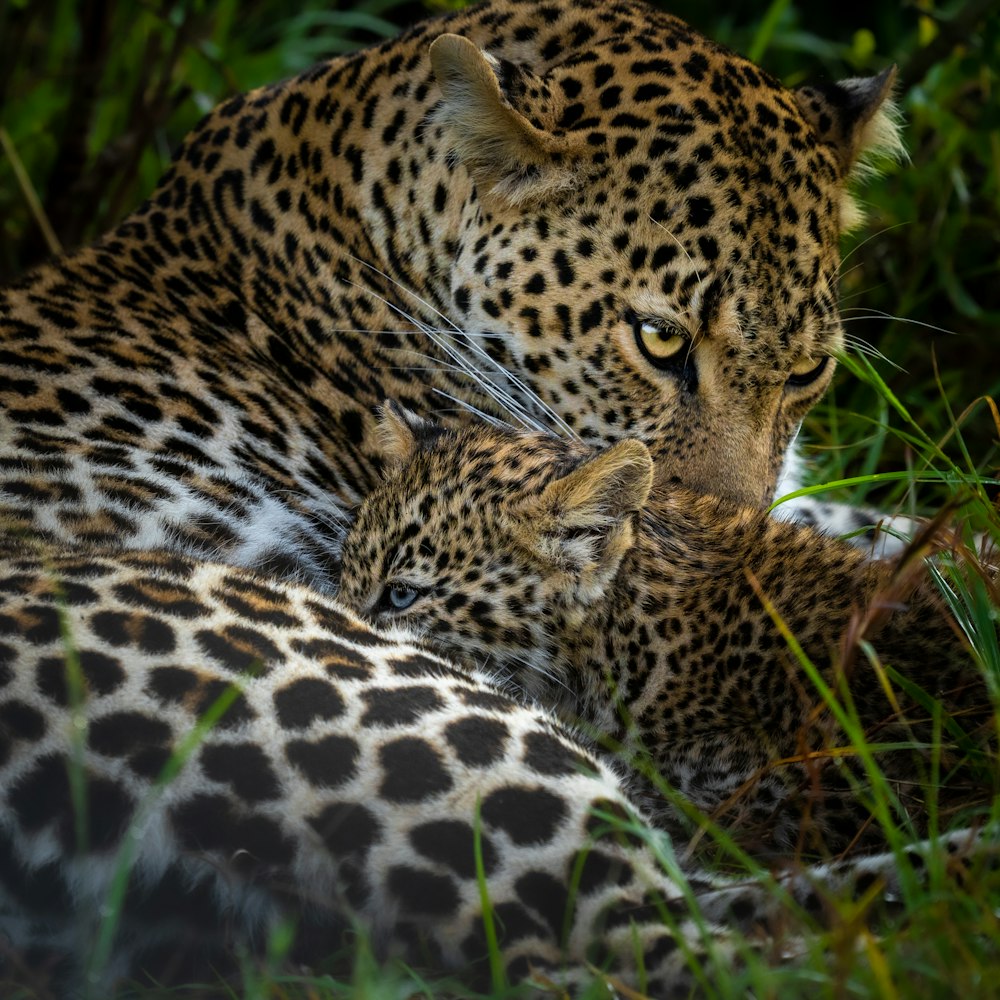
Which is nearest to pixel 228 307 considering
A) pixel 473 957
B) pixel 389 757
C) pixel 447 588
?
pixel 447 588

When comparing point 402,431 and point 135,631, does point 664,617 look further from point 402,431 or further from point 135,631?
point 135,631

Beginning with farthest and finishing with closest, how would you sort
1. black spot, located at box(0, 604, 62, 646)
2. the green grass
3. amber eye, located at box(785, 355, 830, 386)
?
1. the green grass
2. amber eye, located at box(785, 355, 830, 386)
3. black spot, located at box(0, 604, 62, 646)

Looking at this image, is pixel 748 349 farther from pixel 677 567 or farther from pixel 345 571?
pixel 345 571

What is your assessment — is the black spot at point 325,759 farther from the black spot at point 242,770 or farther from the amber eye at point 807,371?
the amber eye at point 807,371

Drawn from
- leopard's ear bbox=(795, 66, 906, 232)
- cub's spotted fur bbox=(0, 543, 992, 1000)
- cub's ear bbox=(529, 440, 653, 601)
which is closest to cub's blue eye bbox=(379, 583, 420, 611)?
cub's ear bbox=(529, 440, 653, 601)

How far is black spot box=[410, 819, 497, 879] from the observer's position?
2.71 meters

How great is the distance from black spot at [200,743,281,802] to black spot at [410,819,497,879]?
30 cm

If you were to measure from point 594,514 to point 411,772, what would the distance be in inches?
48.2

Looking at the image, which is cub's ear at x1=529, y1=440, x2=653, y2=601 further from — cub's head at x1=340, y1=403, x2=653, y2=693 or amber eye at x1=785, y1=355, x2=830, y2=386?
amber eye at x1=785, y1=355, x2=830, y2=386

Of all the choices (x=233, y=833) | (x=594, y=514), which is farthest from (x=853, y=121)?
(x=233, y=833)

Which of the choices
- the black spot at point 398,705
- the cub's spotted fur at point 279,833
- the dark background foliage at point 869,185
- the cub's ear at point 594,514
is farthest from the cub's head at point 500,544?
the dark background foliage at point 869,185

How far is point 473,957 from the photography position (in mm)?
2703

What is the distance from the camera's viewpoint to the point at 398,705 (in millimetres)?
2945

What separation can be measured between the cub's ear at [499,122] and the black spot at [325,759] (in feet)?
6.54
